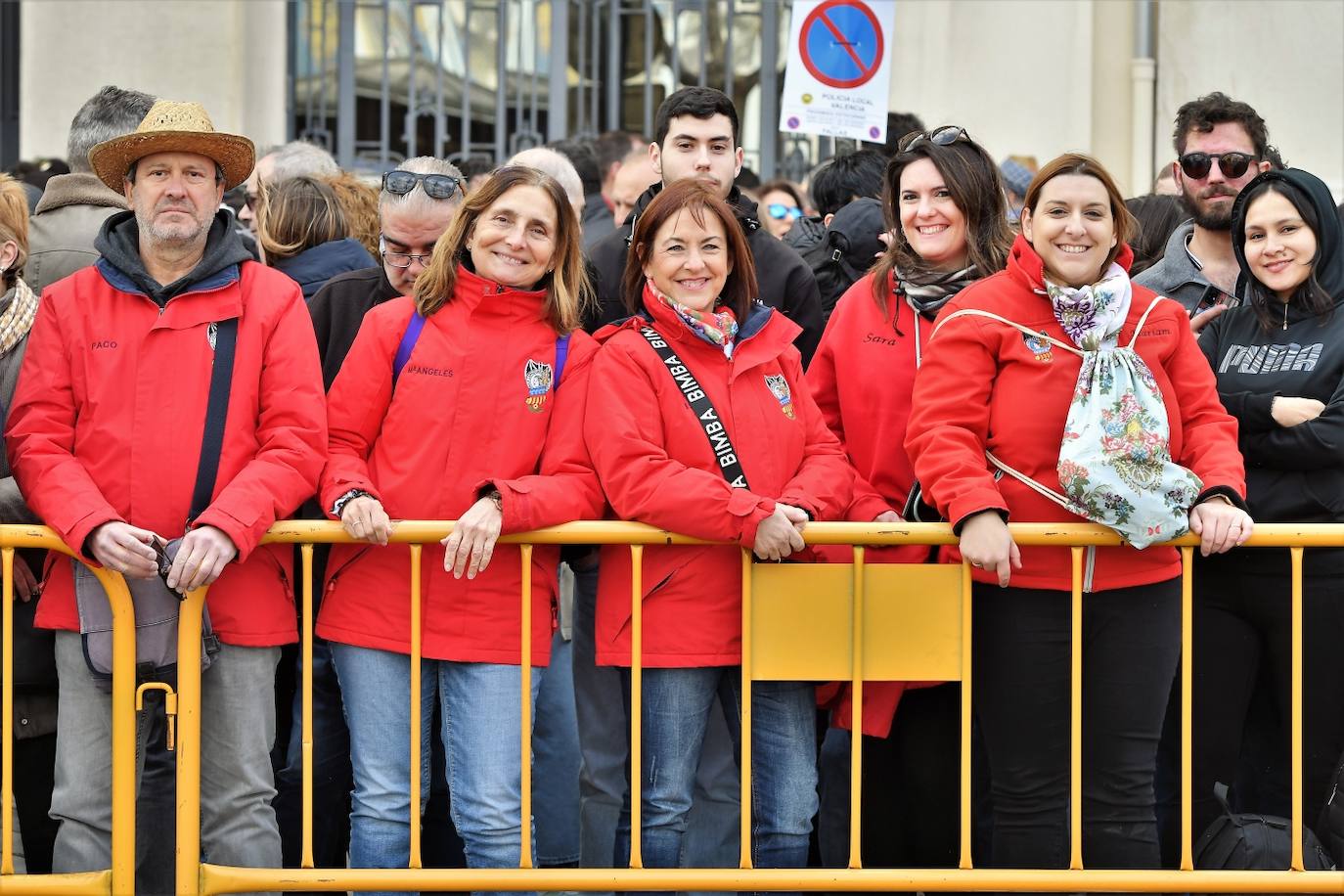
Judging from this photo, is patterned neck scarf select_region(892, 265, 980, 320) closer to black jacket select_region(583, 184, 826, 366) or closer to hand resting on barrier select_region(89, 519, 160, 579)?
black jacket select_region(583, 184, 826, 366)

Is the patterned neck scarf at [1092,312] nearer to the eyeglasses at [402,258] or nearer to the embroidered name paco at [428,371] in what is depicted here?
the embroidered name paco at [428,371]

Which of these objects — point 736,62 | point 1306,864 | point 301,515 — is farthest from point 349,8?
point 1306,864

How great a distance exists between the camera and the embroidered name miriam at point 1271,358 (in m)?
4.80

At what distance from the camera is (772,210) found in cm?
928

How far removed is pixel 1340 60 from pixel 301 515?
8.45 meters

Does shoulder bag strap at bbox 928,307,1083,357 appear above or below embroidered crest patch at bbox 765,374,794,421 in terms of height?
above

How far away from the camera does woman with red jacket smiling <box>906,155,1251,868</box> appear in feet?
14.3

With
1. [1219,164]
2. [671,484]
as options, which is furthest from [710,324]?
[1219,164]

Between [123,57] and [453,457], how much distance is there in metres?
7.89

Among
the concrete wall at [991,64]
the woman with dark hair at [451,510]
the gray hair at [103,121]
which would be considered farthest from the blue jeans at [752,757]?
the concrete wall at [991,64]

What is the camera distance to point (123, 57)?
37.1 feet

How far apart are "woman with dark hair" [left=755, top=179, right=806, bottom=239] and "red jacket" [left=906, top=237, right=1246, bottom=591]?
4.46 m

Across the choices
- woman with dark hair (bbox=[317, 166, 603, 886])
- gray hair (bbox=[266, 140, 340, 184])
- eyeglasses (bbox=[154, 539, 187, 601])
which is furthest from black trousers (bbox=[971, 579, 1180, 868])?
gray hair (bbox=[266, 140, 340, 184])

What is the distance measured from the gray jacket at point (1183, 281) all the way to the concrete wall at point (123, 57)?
728cm
